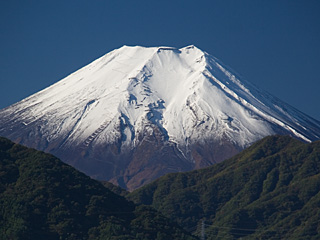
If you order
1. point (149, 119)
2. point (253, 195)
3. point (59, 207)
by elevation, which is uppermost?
point (149, 119)

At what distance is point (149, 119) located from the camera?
156 meters

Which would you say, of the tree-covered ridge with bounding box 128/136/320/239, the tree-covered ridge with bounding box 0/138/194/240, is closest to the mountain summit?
the tree-covered ridge with bounding box 128/136/320/239

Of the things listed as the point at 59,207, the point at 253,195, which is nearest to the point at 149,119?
the point at 253,195

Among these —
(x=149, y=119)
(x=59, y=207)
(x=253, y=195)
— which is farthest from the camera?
(x=149, y=119)

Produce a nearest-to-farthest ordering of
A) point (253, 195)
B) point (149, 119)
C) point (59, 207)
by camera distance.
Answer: point (59, 207), point (253, 195), point (149, 119)

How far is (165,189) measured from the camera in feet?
285

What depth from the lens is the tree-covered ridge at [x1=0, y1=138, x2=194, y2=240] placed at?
5372 centimetres

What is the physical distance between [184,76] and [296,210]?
9096 cm

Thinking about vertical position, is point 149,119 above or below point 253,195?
above

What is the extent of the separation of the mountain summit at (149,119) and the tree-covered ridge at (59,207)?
82.3m

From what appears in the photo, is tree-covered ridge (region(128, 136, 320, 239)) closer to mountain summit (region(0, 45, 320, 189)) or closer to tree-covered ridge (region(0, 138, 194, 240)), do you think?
tree-covered ridge (region(0, 138, 194, 240))

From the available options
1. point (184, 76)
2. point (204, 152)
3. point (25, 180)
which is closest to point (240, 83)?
point (184, 76)

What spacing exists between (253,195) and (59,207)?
30790 mm

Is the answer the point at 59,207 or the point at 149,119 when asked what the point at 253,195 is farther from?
the point at 149,119
